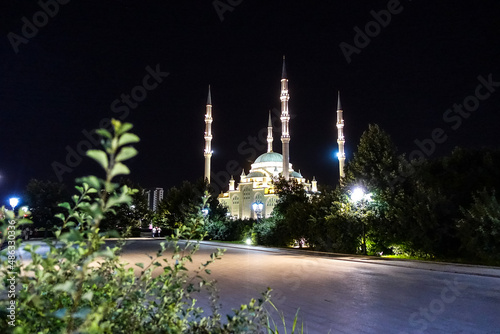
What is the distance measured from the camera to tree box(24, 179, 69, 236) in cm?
3662

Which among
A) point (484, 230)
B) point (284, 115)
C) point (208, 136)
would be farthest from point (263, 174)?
point (484, 230)

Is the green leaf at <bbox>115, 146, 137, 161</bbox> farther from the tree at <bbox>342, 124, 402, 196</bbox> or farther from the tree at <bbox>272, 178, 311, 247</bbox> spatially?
the tree at <bbox>272, 178, 311, 247</bbox>

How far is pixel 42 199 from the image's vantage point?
122ft

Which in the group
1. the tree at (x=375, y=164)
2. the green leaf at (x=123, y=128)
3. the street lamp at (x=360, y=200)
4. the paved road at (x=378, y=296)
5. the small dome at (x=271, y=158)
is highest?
the small dome at (x=271, y=158)

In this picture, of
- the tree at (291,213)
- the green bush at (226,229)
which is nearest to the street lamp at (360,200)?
the tree at (291,213)

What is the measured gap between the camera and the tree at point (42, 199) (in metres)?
36.6

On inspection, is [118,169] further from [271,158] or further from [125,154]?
[271,158]

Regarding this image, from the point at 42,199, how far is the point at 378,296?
39.4 metres

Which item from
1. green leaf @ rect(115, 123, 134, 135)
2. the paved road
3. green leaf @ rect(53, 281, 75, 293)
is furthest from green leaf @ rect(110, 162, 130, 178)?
the paved road

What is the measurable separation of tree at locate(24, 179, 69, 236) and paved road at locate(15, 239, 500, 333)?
32.6 meters

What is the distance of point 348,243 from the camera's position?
19469 millimetres

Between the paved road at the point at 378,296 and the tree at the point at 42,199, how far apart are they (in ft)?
107

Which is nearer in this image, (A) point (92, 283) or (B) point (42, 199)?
(A) point (92, 283)

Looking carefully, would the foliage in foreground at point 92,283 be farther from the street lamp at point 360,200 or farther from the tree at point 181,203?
the tree at point 181,203
